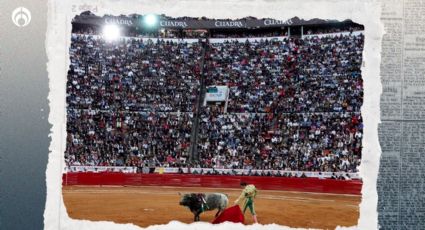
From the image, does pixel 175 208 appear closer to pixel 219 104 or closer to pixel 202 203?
pixel 202 203

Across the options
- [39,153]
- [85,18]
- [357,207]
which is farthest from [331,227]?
[85,18]

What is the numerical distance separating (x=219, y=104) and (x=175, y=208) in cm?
272

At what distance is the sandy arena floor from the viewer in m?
5.09

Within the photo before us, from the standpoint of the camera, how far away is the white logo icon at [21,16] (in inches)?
192

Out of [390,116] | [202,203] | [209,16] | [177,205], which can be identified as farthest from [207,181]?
[390,116]

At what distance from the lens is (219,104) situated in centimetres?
785

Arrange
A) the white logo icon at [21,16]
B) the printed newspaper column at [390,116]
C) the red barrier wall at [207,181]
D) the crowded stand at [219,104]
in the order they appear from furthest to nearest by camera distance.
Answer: the crowded stand at [219,104] → the red barrier wall at [207,181] → the printed newspaper column at [390,116] → the white logo icon at [21,16]

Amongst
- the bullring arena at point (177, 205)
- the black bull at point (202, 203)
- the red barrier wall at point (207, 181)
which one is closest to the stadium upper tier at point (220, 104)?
the red barrier wall at point (207, 181)

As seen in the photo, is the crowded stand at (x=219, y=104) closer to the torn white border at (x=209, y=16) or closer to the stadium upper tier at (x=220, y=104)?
the stadium upper tier at (x=220, y=104)

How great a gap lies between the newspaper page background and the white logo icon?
10.0 feet

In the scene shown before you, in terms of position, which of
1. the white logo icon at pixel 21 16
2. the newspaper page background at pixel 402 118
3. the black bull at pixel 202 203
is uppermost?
the white logo icon at pixel 21 16

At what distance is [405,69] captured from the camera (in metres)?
5.05

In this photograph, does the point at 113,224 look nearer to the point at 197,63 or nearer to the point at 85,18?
the point at 85,18

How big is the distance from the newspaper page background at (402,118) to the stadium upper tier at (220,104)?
120 cm
